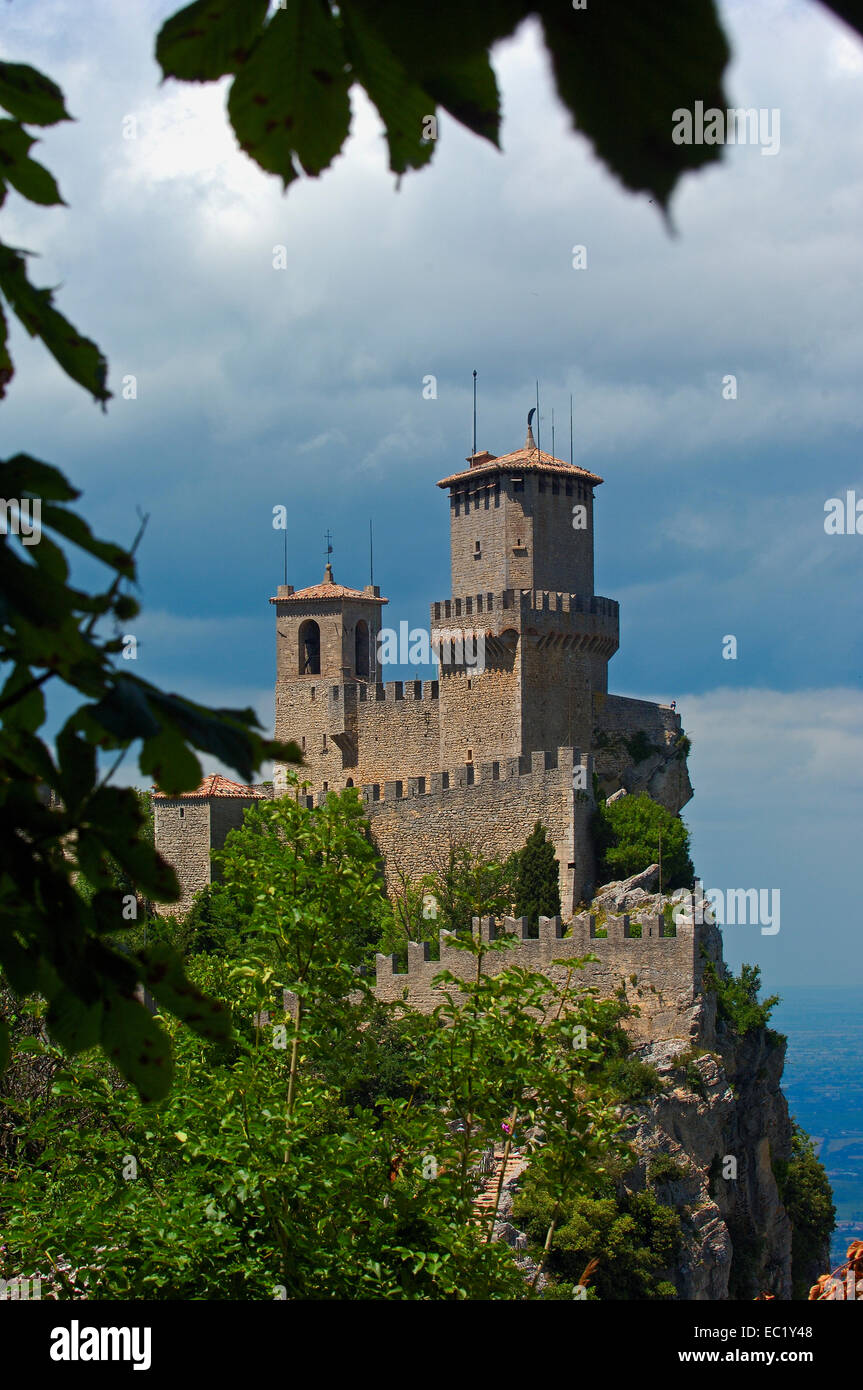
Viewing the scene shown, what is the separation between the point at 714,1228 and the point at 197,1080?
14.2 meters

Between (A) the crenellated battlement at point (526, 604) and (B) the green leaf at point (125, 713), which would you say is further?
(A) the crenellated battlement at point (526, 604)

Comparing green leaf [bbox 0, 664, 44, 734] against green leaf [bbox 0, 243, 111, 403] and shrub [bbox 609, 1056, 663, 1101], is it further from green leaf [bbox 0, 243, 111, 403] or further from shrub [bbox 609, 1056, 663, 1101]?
shrub [bbox 609, 1056, 663, 1101]

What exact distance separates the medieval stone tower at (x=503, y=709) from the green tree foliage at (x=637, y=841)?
40 centimetres

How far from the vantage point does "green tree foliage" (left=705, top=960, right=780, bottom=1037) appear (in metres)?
26.7

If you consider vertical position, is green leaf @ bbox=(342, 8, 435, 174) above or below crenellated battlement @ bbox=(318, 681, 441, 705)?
below

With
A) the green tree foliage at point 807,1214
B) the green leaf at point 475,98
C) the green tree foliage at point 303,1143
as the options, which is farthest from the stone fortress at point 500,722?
the green leaf at point 475,98

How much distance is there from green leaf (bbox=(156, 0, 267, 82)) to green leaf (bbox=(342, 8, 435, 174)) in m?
0.13

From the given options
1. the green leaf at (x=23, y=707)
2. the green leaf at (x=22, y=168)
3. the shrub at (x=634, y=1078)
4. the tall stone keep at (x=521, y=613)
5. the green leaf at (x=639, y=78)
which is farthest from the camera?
the tall stone keep at (x=521, y=613)

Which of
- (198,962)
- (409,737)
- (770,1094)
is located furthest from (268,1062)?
(409,737)

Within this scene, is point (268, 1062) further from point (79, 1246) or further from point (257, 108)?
point (257, 108)

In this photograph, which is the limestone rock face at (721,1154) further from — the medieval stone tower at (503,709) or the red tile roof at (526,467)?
the red tile roof at (526,467)

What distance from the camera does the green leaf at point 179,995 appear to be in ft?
6.13

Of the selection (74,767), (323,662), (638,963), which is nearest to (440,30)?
(74,767)

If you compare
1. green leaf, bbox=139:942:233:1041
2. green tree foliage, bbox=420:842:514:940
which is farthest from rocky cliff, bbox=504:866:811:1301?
green leaf, bbox=139:942:233:1041
